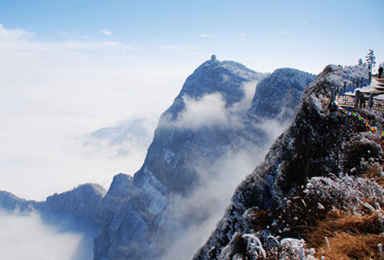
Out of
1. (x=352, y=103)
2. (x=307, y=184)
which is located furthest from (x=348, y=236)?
(x=352, y=103)

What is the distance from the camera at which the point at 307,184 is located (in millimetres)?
A: 7191

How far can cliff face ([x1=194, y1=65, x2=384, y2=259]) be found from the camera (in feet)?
19.5

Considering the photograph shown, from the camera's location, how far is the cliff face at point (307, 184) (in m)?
5.96

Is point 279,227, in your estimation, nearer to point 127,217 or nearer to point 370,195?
point 370,195

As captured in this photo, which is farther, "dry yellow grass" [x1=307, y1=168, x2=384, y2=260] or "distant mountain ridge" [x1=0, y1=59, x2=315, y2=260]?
"distant mountain ridge" [x1=0, y1=59, x2=315, y2=260]

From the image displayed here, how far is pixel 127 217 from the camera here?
150 metres

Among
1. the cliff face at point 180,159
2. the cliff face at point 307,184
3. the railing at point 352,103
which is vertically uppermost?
the railing at point 352,103

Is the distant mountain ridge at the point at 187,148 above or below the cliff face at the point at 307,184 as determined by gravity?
below

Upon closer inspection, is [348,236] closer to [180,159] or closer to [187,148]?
[187,148]

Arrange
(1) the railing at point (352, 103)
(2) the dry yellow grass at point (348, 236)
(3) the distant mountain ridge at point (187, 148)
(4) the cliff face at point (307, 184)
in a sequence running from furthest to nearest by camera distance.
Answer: (3) the distant mountain ridge at point (187, 148) → (1) the railing at point (352, 103) → (4) the cliff face at point (307, 184) → (2) the dry yellow grass at point (348, 236)

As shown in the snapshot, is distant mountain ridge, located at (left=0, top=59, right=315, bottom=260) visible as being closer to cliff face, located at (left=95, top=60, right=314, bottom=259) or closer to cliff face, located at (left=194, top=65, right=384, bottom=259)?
cliff face, located at (left=95, top=60, right=314, bottom=259)

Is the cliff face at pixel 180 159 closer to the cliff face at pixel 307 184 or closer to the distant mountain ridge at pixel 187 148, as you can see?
the distant mountain ridge at pixel 187 148

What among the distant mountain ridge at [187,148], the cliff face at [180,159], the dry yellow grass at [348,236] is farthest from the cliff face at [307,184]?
the cliff face at [180,159]

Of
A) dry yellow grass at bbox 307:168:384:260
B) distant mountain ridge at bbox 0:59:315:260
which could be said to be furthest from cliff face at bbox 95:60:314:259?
dry yellow grass at bbox 307:168:384:260
